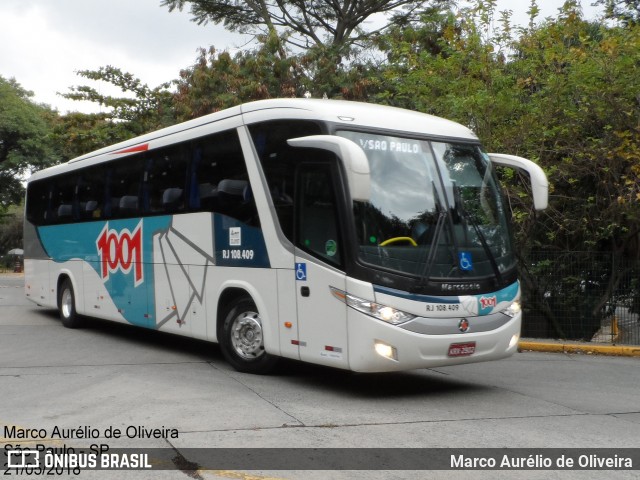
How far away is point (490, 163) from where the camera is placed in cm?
975

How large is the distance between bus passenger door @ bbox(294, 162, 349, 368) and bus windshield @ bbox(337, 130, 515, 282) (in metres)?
0.38

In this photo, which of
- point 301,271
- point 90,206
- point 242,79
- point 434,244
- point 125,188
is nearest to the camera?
point 434,244

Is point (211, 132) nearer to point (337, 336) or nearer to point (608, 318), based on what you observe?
point (337, 336)

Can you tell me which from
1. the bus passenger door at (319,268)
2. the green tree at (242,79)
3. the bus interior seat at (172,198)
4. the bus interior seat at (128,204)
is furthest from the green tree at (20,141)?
the bus passenger door at (319,268)

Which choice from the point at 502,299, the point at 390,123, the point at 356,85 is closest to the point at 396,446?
the point at 502,299

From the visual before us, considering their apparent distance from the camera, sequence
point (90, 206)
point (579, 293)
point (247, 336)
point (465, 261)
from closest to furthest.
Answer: point (465, 261)
point (247, 336)
point (90, 206)
point (579, 293)

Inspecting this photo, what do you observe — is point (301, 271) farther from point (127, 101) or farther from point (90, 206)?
point (127, 101)

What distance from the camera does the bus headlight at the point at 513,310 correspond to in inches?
360

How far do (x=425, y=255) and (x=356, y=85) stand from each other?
51.8 ft

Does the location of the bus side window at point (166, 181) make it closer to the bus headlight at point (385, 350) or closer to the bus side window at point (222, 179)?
the bus side window at point (222, 179)

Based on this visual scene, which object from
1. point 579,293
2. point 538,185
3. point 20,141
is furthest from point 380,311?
point 20,141

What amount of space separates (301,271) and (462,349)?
1.95 metres

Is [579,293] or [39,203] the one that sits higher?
[39,203]

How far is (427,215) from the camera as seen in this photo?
8586 millimetres
